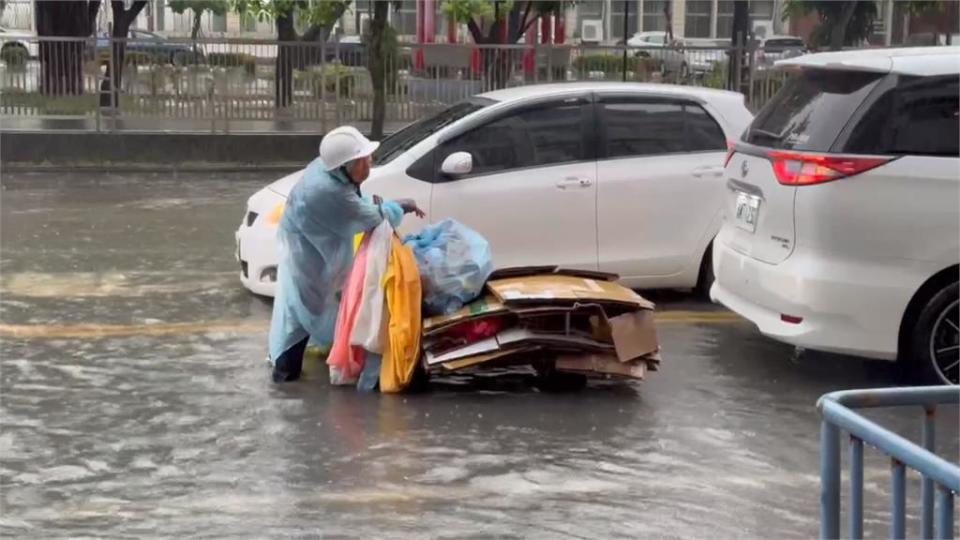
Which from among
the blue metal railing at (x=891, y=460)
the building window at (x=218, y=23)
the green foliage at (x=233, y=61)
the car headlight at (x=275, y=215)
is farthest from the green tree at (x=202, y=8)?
the blue metal railing at (x=891, y=460)

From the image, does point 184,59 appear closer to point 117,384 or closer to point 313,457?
point 117,384

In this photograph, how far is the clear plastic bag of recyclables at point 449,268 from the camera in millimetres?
7742

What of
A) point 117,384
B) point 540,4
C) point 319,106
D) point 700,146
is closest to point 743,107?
point 700,146

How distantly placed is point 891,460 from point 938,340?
4446 mm

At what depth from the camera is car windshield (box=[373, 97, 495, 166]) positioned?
32.1ft

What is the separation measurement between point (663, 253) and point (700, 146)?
2.75 ft

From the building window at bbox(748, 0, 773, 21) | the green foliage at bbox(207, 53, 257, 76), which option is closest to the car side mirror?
the green foliage at bbox(207, 53, 257, 76)

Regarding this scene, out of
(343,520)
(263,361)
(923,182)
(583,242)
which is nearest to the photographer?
(343,520)

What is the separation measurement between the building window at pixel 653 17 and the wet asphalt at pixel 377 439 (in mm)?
41531

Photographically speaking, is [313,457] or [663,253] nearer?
[313,457]

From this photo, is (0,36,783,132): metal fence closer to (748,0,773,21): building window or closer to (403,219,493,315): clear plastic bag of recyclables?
(403,219,493,315): clear plastic bag of recyclables

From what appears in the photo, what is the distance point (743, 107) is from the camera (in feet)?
A: 33.7

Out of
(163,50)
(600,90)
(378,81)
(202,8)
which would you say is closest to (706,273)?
(600,90)

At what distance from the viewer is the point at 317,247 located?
305 inches
